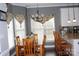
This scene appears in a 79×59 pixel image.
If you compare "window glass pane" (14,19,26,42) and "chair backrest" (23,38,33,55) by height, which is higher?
"window glass pane" (14,19,26,42)

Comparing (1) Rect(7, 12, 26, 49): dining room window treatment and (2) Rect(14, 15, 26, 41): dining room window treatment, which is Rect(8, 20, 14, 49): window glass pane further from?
(2) Rect(14, 15, 26, 41): dining room window treatment

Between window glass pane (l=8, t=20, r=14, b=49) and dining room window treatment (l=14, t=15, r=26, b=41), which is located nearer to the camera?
window glass pane (l=8, t=20, r=14, b=49)

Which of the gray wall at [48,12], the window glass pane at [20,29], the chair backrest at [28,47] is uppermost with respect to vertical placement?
the gray wall at [48,12]

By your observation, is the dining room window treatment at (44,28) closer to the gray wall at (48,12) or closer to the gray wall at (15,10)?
the gray wall at (48,12)

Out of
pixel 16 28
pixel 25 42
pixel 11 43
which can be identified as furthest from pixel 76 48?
pixel 16 28

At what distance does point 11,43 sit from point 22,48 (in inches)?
51.0

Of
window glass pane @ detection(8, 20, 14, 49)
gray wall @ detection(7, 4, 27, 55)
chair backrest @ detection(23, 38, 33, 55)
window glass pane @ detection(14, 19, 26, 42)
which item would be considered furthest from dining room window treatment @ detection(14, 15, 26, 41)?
chair backrest @ detection(23, 38, 33, 55)

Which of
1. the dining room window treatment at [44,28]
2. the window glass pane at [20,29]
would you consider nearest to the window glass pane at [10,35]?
the window glass pane at [20,29]

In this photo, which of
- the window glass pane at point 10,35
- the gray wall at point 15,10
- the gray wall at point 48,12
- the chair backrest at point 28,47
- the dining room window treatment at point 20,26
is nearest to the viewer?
the chair backrest at point 28,47

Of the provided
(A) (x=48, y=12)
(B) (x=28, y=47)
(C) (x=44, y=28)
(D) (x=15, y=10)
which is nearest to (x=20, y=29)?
(D) (x=15, y=10)

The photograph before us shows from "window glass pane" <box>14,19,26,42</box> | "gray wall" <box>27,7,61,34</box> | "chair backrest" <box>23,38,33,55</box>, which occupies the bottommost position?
"chair backrest" <box>23,38,33,55</box>

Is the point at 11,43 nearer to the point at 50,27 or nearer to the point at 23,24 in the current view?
the point at 23,24

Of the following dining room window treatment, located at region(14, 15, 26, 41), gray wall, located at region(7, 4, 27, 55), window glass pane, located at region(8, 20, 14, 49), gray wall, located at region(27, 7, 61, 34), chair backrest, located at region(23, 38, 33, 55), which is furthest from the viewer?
gray wall, located at region(27, 7, 61, 34)

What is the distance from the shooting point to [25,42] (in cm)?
435
